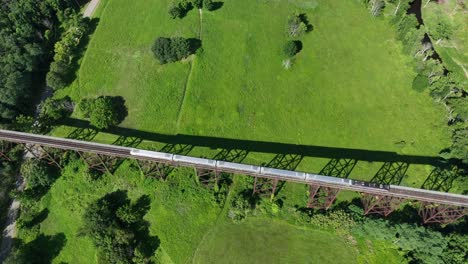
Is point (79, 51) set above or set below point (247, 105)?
below

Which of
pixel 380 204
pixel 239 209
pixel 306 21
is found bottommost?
pixel 239 209


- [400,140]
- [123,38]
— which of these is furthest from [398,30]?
[123,38]

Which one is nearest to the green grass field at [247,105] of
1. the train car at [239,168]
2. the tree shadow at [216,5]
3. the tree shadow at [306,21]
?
the tree shadow at [306,21]

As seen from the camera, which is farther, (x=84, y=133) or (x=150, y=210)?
(x=84, y=133)

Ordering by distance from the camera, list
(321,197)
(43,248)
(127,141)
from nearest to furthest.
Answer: (43,248) → (321,197) → (127,141)

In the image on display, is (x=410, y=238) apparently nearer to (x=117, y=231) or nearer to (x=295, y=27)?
(x=117, y=231)

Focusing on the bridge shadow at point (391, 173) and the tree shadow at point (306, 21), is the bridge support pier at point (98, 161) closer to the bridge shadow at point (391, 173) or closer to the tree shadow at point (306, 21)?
the bridge shadow at point (391, 173)

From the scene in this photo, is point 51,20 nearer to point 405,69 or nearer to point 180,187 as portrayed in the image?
point 180,187

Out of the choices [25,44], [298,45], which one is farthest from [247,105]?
[25,44]
